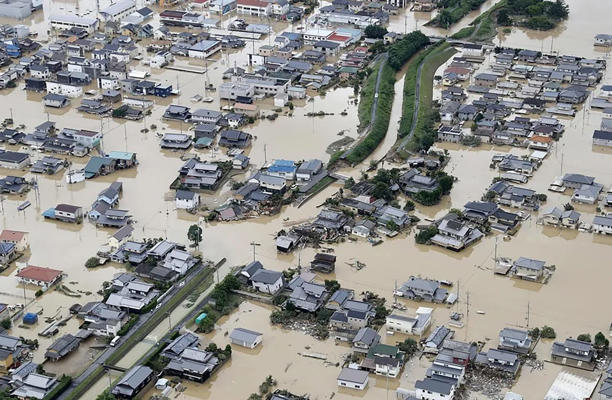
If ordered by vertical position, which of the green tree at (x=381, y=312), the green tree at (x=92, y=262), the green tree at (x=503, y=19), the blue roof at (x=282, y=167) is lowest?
the green tree at (x=92, y=262)

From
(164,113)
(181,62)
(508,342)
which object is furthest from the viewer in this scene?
(181,62)

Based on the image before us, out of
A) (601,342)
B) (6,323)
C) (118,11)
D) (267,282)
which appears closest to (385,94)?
(267,282)

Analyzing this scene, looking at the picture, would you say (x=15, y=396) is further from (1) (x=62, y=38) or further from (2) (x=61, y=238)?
(1) (x=62, y=38)

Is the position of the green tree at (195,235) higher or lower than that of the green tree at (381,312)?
higher

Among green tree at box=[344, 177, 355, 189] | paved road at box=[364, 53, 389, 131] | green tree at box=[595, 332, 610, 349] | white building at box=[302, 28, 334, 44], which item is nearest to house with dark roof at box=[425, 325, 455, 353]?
green tree at box=[595, 332, 610, 349]

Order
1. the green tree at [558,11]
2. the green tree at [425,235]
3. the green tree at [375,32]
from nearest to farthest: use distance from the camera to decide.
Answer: the green tree at [425,235] → the green tree at [375,32] → the green tree at [558,11]

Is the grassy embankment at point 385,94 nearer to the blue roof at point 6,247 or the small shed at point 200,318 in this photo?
the small shed at point 200,318

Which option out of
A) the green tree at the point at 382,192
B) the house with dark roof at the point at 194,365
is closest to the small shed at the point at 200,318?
the house with dark roof at the point at 194,365

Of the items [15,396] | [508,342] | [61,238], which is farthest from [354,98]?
[15,396]
